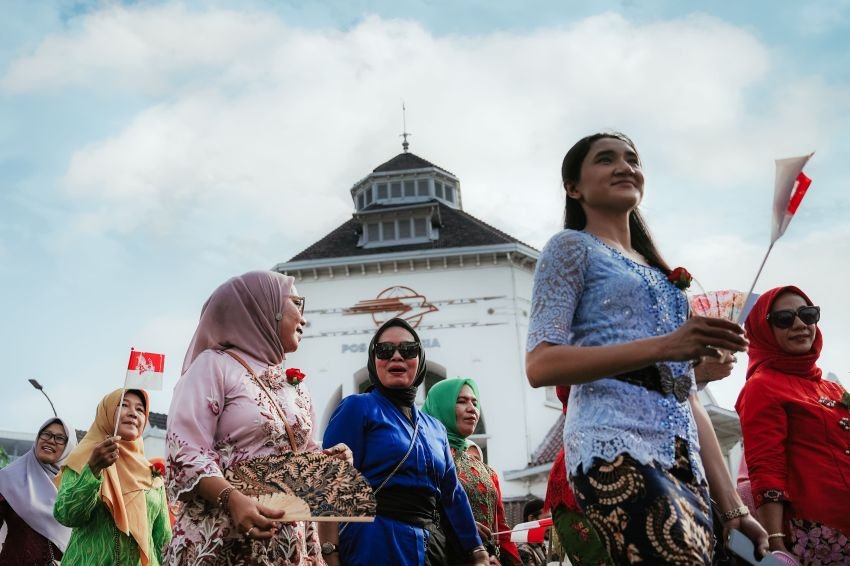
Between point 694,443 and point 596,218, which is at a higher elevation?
point 596,218

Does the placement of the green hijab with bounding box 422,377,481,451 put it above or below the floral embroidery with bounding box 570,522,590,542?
above

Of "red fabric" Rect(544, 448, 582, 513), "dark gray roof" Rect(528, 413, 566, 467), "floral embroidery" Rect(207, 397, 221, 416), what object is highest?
"floral embroidery" Rect(207, 397, 221, 416)

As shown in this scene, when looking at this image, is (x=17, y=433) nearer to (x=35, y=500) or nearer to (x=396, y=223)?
(x=396, y=223)

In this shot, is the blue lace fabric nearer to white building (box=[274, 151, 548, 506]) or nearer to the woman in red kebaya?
the woman in red kebaya

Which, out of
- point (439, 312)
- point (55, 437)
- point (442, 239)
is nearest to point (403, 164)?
point (442, 239)

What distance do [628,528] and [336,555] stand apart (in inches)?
93.4

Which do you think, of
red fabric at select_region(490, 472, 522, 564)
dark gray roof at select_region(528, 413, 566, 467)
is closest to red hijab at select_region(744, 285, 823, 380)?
red fabric at select_region(490, 472, 522, 564)

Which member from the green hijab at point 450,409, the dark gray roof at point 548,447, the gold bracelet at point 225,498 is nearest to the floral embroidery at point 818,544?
the green hijab at point 450,409

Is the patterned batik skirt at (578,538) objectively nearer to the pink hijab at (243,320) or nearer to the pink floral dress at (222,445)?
the pink floral dress at (222,445)

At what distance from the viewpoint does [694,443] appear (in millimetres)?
2656

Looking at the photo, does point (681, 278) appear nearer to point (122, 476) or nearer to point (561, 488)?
point (561, 488)

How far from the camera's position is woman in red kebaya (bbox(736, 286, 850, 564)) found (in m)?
4.51

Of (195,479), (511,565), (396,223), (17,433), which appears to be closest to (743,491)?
(511,565)

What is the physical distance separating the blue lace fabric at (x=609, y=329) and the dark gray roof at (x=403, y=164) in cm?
3299
